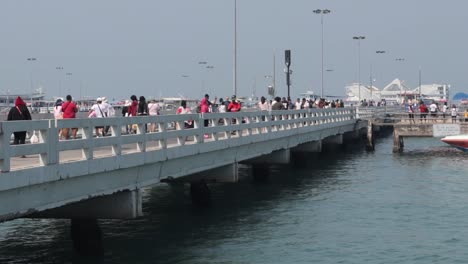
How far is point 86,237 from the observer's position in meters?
18.3

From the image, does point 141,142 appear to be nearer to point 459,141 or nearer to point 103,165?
point 103,165

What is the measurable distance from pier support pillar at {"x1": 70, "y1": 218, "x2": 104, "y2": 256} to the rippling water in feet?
0.92

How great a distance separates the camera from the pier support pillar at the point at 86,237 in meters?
18.2

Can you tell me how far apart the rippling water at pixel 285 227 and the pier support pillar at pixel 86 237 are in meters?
0.28

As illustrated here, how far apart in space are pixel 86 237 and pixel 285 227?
23.7 ft

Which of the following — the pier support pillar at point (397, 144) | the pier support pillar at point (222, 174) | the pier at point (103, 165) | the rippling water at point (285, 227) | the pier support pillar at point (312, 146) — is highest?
the pier at point (103, 165)

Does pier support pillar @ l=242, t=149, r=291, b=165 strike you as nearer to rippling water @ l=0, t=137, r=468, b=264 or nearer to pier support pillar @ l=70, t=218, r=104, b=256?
rippling water @ l=0, t=137, r=468, b=264

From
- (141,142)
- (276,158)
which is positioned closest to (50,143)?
(141,142)

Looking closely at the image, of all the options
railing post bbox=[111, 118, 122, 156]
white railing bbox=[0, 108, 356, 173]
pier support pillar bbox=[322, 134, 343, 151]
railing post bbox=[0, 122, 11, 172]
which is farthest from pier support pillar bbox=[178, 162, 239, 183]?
pier support pillar bbox=[322, 134, 343, 151]

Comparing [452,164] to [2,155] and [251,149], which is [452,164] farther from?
[2,155]

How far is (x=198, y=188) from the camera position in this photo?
2717 centimetres

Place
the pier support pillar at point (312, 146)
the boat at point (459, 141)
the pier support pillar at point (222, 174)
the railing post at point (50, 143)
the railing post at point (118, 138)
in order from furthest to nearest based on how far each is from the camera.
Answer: the boat at point (459, 141) → the pier support pillar at point (312, 146) → the pier support pillar at point (222, 174) → the railing post at point (118, 138) → the railing post at point (50, 143)

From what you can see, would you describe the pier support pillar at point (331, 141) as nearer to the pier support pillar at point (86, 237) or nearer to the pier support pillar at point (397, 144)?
the pier support pillar at point (397, 144)

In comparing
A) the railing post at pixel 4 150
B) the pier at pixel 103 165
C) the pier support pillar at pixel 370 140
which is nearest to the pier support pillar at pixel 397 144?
the pier support pillar at pixel 370 140
